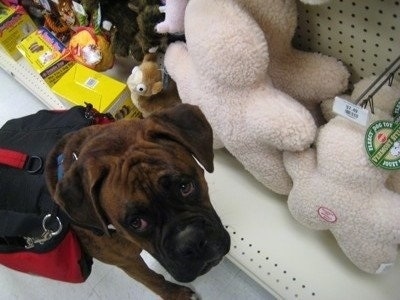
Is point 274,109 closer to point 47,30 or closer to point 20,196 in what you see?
point 20,196

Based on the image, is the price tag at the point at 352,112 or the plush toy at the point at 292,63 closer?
the price tag at the point at 352,112

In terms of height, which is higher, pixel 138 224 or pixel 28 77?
pixel 138 224

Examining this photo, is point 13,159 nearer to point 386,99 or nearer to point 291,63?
point 291,63

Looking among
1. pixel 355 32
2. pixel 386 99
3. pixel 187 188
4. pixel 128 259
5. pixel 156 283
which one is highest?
pixel 355 32

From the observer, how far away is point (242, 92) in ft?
3.00

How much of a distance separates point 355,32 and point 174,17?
1.39 feet

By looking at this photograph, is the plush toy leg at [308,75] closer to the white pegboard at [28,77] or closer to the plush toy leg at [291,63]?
the plush toy leg at [291,63]

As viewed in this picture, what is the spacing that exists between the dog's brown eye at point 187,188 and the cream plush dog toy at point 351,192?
0.80 ft

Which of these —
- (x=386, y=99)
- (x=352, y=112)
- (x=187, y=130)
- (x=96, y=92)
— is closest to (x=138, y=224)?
(x=187, y=130)

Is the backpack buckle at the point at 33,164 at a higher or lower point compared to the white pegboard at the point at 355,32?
lower

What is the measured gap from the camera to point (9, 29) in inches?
68.2

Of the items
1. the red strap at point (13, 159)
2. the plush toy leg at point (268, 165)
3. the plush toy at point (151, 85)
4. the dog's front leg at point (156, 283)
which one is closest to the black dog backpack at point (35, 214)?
the red strap at point (13, 159)

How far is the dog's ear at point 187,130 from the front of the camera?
79cm

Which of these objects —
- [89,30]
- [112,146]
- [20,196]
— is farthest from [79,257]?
[89,30]
